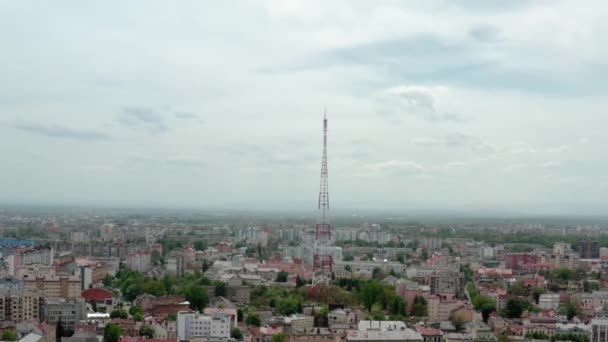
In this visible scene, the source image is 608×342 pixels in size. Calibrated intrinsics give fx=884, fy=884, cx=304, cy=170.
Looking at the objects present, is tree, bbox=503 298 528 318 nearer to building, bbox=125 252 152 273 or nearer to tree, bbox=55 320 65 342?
tree, bbox=55 320 65 342

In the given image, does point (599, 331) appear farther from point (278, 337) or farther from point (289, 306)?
point (289, 306)

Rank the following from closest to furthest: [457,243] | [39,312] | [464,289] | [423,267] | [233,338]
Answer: [233,338] < [39,312] < [464,289] < [423,267] < [457,243]

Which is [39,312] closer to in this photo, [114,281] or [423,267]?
[114,281]

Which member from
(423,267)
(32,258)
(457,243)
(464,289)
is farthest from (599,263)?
(32,258)

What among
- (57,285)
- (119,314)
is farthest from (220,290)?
(119,314)

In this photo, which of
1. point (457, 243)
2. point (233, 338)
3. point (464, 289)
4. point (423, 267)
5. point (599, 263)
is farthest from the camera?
point (457, 243)

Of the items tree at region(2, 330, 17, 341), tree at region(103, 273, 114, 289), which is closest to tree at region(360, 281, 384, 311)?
tree at region(103, 273, 114, 289)

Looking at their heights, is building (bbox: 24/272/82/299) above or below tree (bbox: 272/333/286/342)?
above
